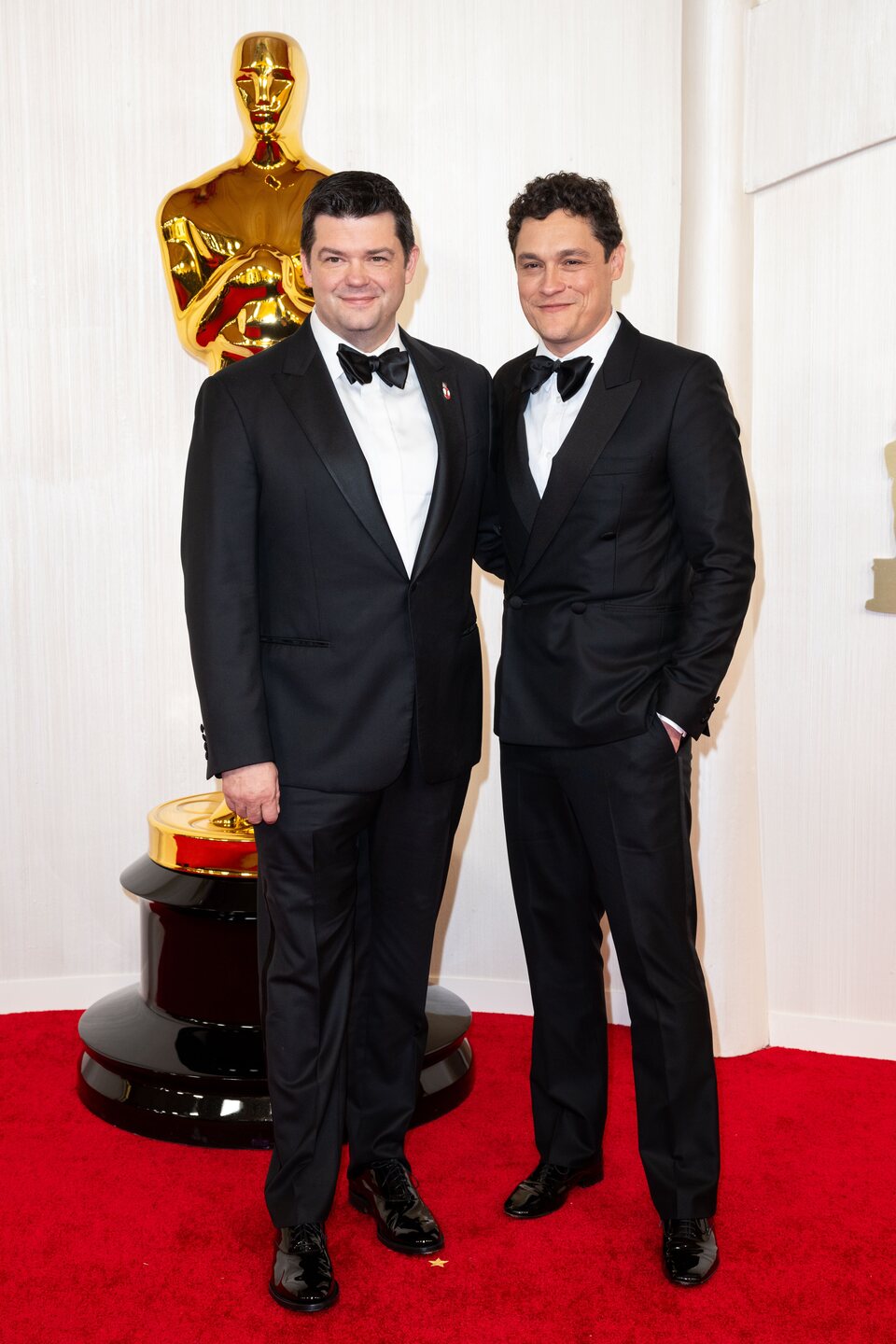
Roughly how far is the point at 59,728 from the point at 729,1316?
228 cm

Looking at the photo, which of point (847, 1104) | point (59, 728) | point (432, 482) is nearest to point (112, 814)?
point (59, 728)

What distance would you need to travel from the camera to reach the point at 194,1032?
9.29 feet

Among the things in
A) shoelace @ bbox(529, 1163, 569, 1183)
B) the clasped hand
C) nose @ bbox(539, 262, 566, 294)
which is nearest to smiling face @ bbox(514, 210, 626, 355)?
nose @ bbox(539, 262, 566, 294)

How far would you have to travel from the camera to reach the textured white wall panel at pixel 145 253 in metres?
3.35

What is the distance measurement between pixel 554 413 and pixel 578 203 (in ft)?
1.16

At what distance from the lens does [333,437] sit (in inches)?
83.7

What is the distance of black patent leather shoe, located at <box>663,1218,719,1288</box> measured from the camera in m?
2.16

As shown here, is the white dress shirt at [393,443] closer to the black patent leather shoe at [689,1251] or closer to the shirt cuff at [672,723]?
the shirt cuff at [672,723]

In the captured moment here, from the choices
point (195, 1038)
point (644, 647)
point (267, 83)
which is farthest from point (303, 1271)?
point (267, 83)

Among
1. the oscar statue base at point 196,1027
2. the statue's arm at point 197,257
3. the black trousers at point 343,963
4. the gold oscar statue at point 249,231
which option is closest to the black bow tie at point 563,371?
the black trousers at point 343,963

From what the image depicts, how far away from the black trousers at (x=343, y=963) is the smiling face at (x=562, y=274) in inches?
30.6

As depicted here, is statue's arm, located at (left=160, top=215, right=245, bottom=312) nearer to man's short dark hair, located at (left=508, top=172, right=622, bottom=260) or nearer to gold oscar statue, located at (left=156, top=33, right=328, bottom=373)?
gold oscar statue, located at (left=156, top=33, right=328, bottom=373)

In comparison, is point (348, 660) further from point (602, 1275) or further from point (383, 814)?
point (602, 1275)

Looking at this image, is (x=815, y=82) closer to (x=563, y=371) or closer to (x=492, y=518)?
(x=563, y=371)
